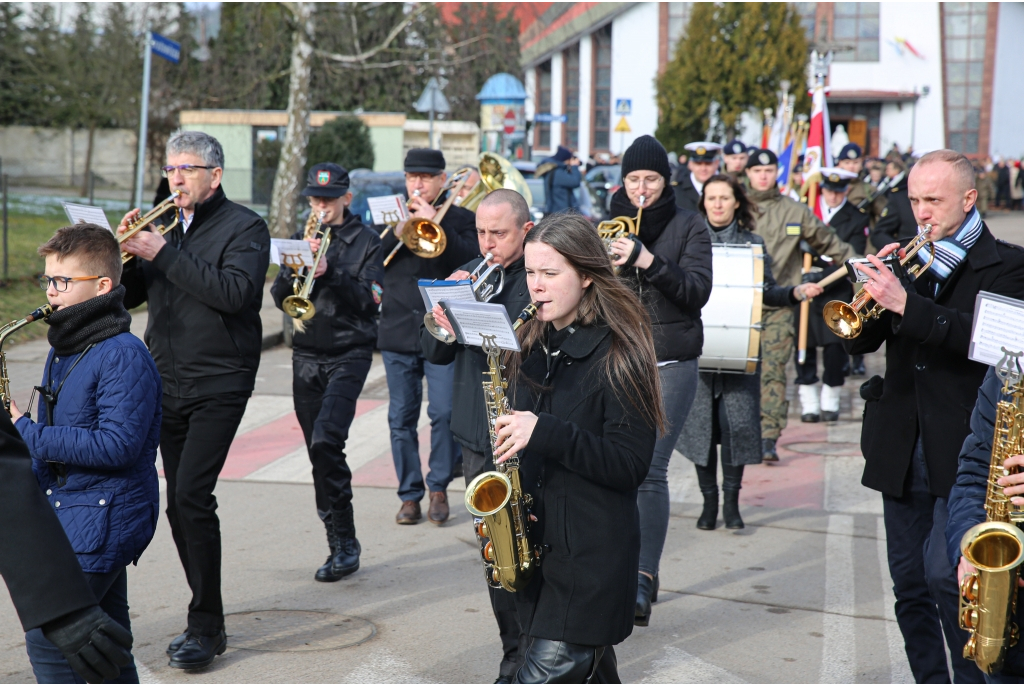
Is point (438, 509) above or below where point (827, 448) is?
below

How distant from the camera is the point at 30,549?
7.86 feet

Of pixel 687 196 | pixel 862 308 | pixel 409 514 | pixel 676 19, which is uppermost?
pixel 676 19

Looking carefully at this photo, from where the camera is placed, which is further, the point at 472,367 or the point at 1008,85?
the point at 1008,85

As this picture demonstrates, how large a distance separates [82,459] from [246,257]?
1562mm

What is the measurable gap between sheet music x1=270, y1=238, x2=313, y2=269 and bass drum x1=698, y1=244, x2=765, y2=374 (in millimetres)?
2353

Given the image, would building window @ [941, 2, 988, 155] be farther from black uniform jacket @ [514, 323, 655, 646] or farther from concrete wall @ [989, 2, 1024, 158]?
black uniform jacket @ [514, 323, 655, 646]

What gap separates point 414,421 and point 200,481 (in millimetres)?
2476

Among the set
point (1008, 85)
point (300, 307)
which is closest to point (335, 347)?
point (300, 307)

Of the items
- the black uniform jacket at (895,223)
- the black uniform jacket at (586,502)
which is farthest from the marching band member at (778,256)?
the black uniform jacket at (586,502)

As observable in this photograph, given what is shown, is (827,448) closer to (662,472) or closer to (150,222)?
(662,472)

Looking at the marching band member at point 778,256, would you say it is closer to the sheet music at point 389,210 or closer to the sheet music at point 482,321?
the sheet music at point 389,210

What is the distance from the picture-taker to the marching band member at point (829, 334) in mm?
9141

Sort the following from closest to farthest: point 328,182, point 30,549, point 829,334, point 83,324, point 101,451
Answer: point 30,549 < point 101,451 < point 83,324 < point 328,182 < point 829,334

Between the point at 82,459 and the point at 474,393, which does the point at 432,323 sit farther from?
the point at 82,459
